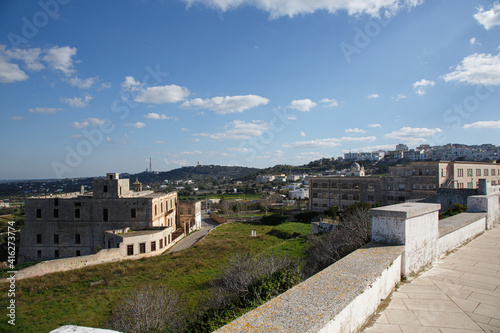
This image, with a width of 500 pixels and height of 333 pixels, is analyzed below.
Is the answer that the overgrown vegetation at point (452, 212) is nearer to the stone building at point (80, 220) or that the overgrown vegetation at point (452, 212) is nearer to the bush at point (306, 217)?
the stone building at point (80, 220)

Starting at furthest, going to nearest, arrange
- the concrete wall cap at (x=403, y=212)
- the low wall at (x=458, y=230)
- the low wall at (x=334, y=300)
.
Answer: the low wall at (x=458, y=230) < the concrete wall cap at (x=403, y=212) < the low wall at (x=334, y=300)

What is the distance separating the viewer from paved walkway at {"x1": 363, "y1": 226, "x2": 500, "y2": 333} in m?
3.19

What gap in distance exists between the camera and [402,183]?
1711 inches

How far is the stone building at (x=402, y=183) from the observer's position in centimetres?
3838

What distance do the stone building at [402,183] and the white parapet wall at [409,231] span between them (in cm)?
3440

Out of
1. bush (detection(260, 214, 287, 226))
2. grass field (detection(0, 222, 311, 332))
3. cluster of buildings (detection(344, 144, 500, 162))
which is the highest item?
cluster of buildings (detection(344, 144, 500, 162))

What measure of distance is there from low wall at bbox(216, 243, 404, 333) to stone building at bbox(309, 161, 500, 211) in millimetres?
36288

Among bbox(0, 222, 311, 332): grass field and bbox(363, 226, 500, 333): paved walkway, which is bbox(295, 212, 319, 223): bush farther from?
bbox(363, 226, 500, 333): paved walkway

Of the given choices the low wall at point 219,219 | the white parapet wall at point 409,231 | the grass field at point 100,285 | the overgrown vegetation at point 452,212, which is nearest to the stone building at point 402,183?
the low wall at point 219,219

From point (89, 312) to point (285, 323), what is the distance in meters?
16.4

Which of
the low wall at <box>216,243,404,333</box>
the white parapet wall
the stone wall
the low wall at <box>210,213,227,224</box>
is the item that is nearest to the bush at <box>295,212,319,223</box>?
the low wall at <box>210,213,227,224</box>

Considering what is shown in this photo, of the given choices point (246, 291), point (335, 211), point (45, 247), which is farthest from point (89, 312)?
point (335, 211)

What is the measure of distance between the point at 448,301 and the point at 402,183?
4486cm

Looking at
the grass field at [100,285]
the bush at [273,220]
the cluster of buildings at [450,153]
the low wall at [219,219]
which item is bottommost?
the low wall at [219,219]
